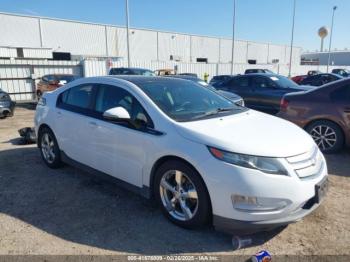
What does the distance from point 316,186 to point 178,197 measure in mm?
1358

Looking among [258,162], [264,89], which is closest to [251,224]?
[258,162]

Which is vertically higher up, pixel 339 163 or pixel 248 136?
pixel 248 136

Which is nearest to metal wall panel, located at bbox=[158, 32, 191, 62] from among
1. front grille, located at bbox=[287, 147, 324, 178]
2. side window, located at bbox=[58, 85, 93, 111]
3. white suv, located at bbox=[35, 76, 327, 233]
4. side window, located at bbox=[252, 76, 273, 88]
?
side window, located at bbox=[252, 76, 273, 88]

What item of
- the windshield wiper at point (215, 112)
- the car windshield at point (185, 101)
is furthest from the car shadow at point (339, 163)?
the windshield wiper at point (215, 112)

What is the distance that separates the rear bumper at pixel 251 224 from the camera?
109 inches

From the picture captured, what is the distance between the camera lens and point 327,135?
586 cm

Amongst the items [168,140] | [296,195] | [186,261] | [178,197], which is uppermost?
[168,140]

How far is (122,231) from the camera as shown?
3215mm

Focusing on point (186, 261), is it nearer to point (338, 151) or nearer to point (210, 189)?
point (210, 189)

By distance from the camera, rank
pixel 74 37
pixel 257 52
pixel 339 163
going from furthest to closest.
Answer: pixel 257 52
pixel 74 37
pixel 339 163

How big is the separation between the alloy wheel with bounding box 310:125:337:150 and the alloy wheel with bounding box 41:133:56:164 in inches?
188

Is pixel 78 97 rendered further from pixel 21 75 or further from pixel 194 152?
pixel 21 75

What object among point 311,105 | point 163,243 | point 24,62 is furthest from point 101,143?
point 24,62

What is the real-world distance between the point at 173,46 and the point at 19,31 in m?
21.4
